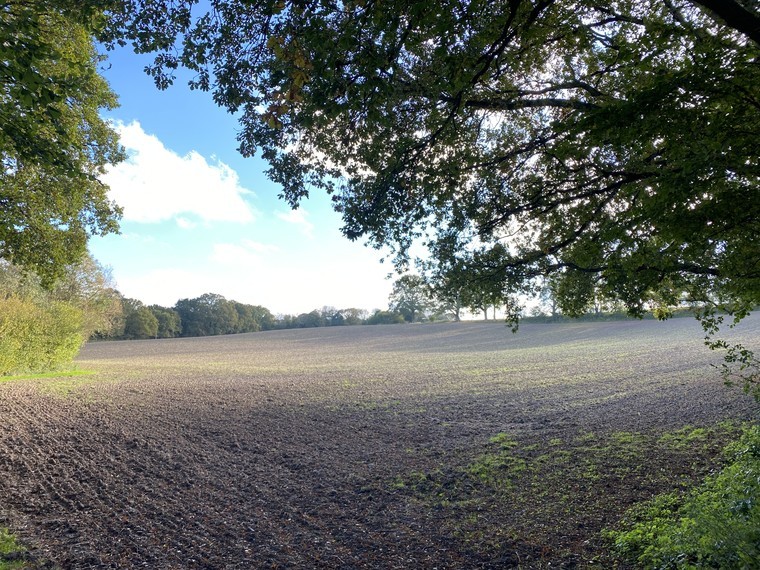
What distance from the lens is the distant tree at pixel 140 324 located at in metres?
63.9

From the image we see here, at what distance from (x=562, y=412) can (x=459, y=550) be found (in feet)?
29.6

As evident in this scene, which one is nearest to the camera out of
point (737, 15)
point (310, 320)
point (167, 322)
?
point (737, 15)

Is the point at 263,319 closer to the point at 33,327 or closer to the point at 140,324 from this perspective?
the point at 140,324

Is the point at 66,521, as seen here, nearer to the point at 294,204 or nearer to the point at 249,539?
the point at 249,539

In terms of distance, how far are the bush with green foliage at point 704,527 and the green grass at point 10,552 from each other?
688 cm

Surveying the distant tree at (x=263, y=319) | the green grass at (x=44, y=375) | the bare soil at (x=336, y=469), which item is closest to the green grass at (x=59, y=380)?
the green grass at (x=44, y=375)

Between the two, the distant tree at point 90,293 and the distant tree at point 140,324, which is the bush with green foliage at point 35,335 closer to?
the distant tree at point 90,293

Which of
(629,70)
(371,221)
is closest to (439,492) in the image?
(371,221)

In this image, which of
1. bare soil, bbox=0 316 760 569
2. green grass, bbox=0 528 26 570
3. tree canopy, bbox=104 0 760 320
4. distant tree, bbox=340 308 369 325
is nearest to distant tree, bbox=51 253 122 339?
bare soil, bbox=0 316 760 569

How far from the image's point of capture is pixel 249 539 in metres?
6.00

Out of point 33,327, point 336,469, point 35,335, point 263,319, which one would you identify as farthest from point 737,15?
point 263,319

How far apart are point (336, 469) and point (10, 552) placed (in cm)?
505

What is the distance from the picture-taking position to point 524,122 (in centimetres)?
920

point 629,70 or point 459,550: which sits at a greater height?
point 629,70
